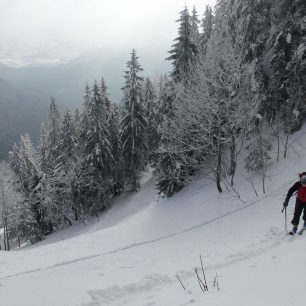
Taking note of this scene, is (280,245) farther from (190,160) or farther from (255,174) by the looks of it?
(190,160)

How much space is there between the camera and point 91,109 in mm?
36875

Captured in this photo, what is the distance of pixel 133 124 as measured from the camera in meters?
37.2

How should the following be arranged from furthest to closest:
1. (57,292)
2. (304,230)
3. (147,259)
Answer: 1. (147,259)
2. (304,230)
3. (57,292)

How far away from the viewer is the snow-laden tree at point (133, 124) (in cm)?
3547

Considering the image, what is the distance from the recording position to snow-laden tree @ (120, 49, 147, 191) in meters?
35.5

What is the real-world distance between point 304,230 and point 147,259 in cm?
531

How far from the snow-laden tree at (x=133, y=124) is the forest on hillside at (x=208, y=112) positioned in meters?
0.11

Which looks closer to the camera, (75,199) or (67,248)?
(67,248)

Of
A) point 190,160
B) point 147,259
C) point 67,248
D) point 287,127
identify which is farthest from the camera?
point 190,160

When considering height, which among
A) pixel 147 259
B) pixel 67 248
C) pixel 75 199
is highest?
pixel 147 259

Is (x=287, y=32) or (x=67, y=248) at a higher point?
(x=287, y=32)

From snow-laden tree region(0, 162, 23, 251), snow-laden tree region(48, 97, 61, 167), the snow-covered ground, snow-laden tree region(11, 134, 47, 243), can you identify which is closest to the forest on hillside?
the snow-covered ground

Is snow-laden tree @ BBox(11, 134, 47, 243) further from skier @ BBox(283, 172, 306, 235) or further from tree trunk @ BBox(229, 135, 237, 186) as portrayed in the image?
skier @ BBox(283, 172, 306, 235)

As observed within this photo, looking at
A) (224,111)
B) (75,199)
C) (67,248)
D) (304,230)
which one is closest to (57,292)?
(304,230)
